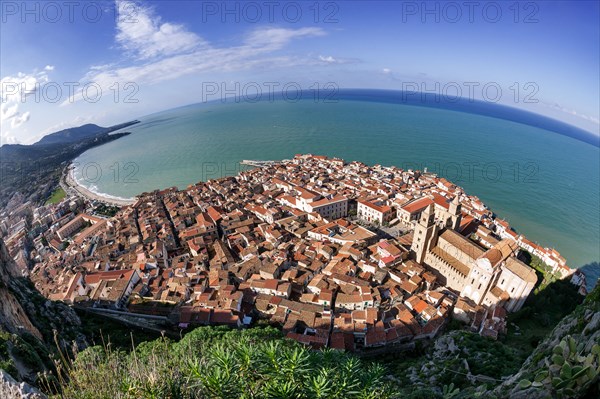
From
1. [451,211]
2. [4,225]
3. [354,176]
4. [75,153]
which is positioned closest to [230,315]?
[451,211]

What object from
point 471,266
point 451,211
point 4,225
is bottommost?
point 4,225

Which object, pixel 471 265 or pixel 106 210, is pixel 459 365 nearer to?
pixel 471 265

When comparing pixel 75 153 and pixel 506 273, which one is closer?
pixel 506 273

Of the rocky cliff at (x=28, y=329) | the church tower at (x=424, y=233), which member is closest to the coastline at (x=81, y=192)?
the rocky cliff at (x=28, y=329)

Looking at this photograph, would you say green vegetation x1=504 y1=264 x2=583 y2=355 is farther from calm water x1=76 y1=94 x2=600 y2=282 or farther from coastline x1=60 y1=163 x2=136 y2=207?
coastline x1=60 y1=163 x2=136 y2=207

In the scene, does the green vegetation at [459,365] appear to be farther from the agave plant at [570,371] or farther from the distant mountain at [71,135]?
the distant mountain at [71,135]

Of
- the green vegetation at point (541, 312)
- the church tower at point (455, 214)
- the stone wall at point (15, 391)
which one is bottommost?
the green vegetation at point (541, 312)

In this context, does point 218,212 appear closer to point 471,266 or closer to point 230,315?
point 230,315
